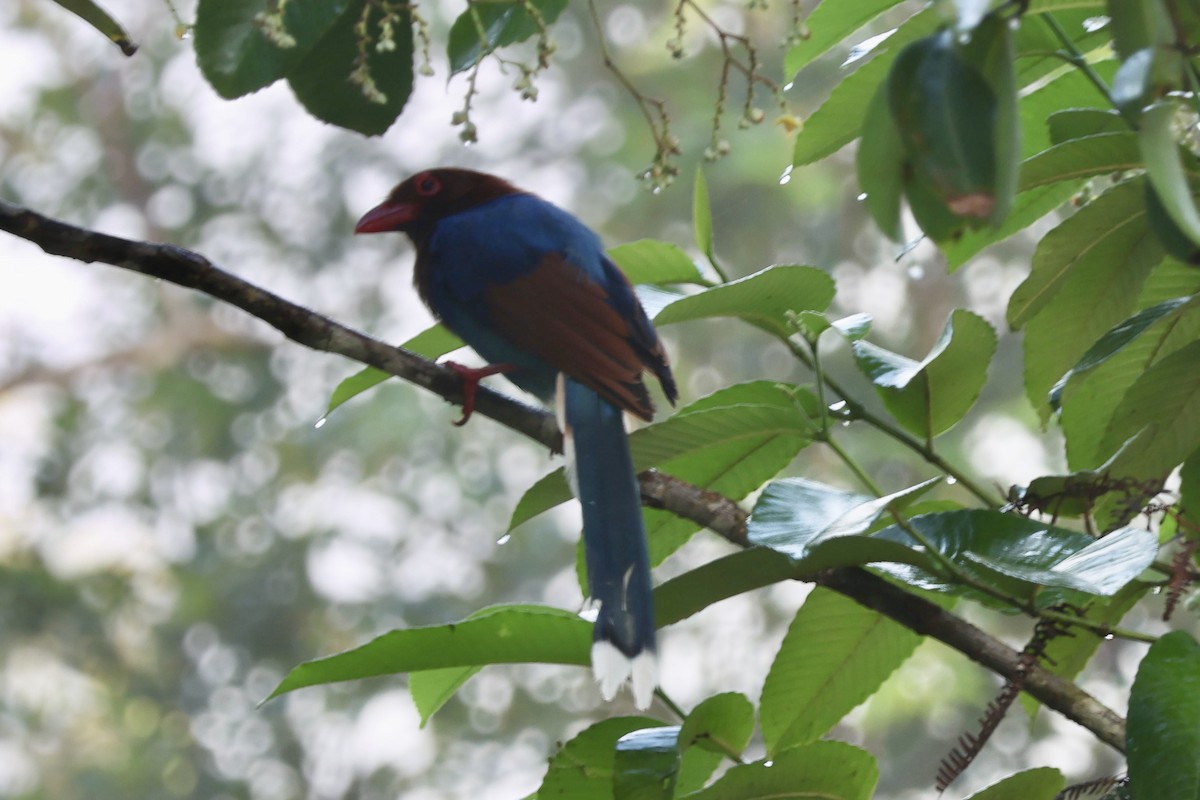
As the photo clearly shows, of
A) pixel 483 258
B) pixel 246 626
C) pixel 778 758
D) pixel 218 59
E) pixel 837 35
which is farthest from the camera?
pixel 246 626

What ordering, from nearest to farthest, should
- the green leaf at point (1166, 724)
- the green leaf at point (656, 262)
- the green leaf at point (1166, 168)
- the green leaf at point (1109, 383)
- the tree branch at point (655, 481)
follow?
the green leaf at point (1166, 168) → the green leaf at point (1166, 724) → the tree branch at point (655, 481) → the green leaf at point (1109, 383) → the green leaf at point (656, 262)

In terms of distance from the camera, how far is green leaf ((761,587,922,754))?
1.40 m

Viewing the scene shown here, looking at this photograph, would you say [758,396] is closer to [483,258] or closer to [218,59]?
[218,59]

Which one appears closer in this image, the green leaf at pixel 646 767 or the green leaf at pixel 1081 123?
the green leaf at pixel 646 767

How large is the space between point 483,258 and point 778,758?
4.76ft

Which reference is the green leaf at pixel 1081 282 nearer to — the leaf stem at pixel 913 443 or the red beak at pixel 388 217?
the leaf stem at pixel 913 443

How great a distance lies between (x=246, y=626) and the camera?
842cm

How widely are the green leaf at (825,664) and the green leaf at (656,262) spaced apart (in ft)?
1.39

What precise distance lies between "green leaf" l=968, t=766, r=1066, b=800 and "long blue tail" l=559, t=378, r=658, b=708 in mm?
358

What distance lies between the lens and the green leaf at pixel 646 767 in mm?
1102

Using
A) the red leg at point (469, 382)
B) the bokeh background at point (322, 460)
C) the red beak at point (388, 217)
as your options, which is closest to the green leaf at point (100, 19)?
the red leg at point (469, 382)

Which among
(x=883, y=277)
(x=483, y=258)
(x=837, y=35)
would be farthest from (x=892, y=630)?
(x=883, y=277)

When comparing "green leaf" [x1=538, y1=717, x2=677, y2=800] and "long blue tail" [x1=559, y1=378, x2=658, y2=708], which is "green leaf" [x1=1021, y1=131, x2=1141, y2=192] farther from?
"green leaf" [x1=538, y1=717, x2=677, y2=800]

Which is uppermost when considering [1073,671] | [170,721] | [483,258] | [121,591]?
[121,591]
